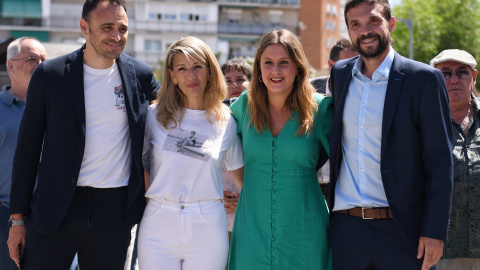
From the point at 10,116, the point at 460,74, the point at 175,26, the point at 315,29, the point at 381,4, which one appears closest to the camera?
the point at 381,4

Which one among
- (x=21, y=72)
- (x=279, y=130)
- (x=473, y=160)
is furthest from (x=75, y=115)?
(x=473, y=160)

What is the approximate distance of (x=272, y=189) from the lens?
451 centimetres

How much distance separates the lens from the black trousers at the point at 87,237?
429 cm

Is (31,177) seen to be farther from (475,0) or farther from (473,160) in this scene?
(475,0)

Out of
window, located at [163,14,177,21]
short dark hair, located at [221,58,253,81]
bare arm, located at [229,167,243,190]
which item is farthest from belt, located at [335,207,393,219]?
window, located at [163,14,177,21]

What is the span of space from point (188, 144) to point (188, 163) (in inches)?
5.6

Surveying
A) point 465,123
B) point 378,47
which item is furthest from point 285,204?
point 465,123

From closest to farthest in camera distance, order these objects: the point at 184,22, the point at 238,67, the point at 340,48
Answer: the point at 238,67
the point at 340,48
the point at 184,22

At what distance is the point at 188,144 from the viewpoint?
4.44 metres

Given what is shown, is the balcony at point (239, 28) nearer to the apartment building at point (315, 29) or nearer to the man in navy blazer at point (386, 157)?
the apartment building at point (315, 29)

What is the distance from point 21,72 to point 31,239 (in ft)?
7.77

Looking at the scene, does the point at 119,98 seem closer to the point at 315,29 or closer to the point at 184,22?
the point at 184,22

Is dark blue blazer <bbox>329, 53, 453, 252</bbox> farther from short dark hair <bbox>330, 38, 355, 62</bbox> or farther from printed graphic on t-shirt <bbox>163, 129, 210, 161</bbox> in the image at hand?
short dark hair <bbox>330, 38, 355, 62</bbox>

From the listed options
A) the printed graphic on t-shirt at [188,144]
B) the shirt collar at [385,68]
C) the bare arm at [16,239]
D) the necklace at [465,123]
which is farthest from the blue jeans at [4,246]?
the necklace at [465,123]
